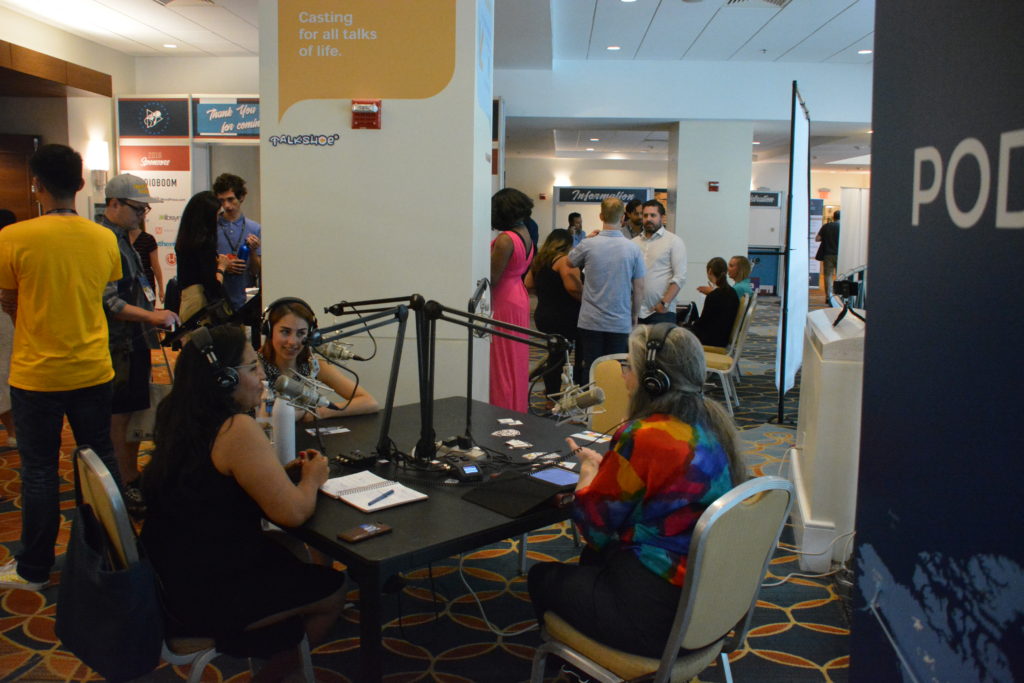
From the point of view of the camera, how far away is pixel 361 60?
3.40 m

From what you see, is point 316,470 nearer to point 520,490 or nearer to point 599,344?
point 520,490

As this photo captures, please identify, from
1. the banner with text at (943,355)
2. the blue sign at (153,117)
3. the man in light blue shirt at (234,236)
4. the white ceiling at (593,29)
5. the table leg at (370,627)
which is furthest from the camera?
the blue sign at (153,117)

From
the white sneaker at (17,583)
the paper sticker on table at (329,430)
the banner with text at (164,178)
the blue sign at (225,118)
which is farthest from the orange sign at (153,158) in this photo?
the paper sticker on table at (329,430)

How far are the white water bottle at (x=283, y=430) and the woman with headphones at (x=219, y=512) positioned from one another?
0.32m

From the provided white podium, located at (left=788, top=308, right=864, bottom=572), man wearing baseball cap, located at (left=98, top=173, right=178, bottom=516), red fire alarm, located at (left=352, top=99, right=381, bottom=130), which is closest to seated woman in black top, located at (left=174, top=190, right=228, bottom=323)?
man wearing baseball cap, located at (left=98, top=173, right=178, bottom=516)

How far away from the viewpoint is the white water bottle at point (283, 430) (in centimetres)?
215

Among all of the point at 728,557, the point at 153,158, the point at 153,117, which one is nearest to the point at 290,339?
the point at 728,557

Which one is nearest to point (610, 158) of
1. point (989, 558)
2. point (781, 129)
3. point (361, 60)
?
point (781, 129)

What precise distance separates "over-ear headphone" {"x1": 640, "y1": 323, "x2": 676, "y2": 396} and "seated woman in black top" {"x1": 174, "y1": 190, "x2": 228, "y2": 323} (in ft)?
8.32

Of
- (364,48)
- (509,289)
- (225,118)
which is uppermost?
(225,118)

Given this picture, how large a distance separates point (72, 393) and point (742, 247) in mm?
8958

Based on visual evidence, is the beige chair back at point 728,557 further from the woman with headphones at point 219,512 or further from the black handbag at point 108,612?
the black handbag at point 108,612

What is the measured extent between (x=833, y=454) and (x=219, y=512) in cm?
227

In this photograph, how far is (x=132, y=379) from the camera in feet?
10.8
